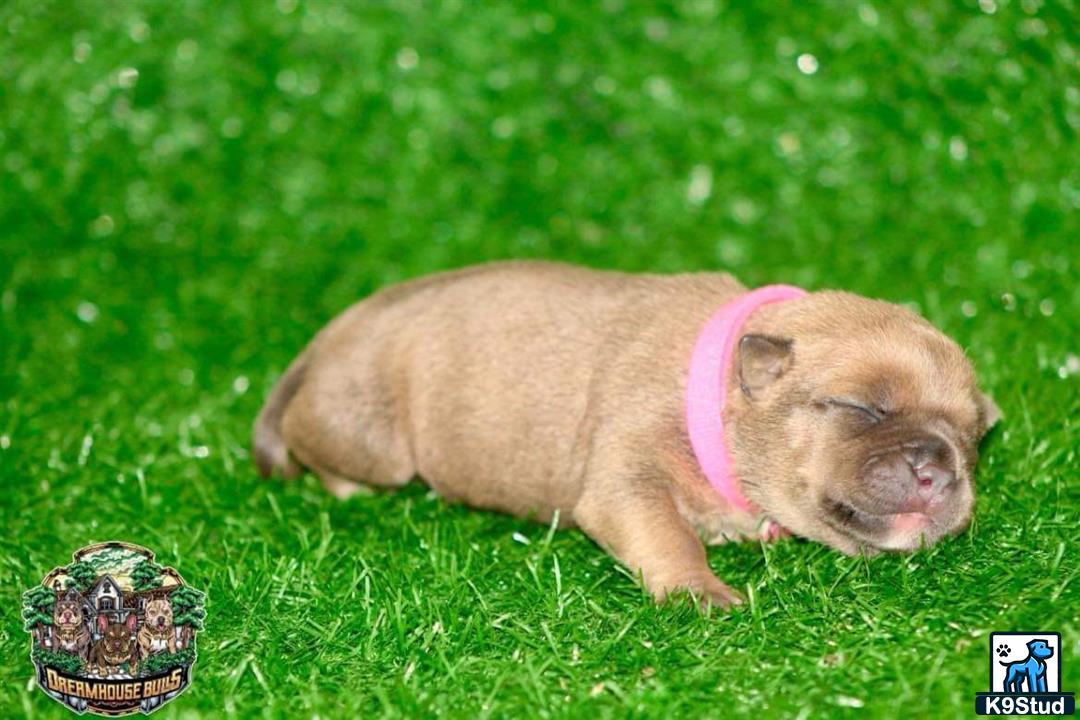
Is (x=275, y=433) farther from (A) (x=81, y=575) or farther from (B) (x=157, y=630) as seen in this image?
(B) (x=157, y=630)

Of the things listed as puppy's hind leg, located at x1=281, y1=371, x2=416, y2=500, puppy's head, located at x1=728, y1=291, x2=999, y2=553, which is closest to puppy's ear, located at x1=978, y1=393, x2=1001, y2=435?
puppy's head, located at x1=728, y1=291, x2=999, y2=553

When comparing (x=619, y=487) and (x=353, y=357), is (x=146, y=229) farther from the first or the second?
(x=619, y=487)

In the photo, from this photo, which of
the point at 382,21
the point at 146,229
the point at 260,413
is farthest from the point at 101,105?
the point at 260,413

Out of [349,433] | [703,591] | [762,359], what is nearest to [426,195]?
[349,433]

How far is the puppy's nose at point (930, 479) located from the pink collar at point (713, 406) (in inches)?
28.2

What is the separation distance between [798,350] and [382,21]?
14.9 feet

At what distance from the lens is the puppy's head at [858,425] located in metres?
4.22

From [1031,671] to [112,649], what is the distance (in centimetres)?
284

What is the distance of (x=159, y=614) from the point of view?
4340mm

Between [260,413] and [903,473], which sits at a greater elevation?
[903,473]

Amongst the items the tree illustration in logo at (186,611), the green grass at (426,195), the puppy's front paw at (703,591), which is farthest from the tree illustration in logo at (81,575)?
the puppy's front paw at (703,591)

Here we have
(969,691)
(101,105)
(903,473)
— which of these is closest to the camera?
(969,691)

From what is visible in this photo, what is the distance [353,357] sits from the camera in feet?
18.5

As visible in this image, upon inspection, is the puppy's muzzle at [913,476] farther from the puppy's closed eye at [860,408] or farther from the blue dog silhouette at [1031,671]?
the blue dog silhouette at [1031,671]
